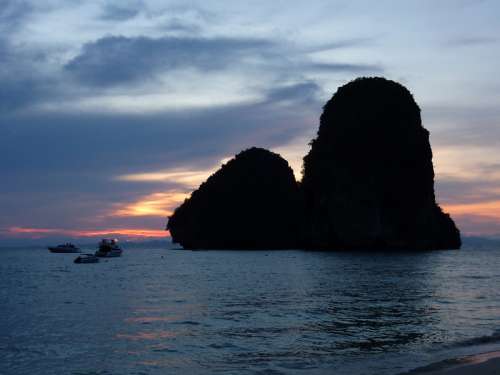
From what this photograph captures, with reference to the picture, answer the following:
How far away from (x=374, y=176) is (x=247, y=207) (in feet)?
174

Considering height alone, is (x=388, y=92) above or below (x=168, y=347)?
above

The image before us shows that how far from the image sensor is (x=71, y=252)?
165500mm

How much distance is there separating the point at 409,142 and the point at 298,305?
11193 centimetres

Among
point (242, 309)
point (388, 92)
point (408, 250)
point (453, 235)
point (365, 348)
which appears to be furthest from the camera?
point (453, 235)

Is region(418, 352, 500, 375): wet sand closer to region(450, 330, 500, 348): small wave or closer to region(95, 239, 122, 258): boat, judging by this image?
region(450, 330, 500, 348): small wave

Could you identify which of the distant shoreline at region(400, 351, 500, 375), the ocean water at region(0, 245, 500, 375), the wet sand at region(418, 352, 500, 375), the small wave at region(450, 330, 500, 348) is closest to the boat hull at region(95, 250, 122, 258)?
the ocean water at region(0, 245, 500, 375)

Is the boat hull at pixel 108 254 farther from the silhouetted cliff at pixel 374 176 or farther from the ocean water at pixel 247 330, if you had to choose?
the ocean water at pixel 247 330

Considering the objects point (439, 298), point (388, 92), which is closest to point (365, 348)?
point (439, 298)

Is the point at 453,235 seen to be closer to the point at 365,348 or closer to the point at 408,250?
the point at 408,250

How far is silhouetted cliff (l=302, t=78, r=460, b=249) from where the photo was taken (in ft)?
433

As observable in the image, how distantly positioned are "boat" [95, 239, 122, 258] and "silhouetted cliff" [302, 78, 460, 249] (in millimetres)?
46640

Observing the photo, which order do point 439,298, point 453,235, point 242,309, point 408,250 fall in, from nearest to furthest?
A: point 242,309 → point 439,298 → point 408,250 → point 453,235

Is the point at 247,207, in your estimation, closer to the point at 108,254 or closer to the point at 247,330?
the point at 108,254

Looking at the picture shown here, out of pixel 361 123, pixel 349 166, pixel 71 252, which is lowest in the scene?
pixel 71 252
